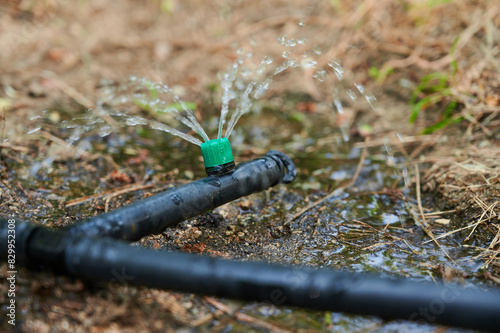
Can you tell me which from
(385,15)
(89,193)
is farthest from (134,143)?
(385,15)

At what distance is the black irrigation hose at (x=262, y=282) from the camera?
117 cm

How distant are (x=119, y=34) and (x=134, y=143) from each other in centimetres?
239

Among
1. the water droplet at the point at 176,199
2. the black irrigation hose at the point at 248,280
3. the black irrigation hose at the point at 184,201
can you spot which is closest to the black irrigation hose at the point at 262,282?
the black irrigation hose at the point at 248,280

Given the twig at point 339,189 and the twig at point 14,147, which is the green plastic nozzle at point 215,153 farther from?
the twig at point 14,147

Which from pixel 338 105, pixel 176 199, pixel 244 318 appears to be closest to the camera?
pixel 244 318

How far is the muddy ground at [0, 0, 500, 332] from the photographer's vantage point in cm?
155

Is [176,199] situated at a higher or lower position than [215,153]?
lower

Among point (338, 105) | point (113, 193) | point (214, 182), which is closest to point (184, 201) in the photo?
point (214, 182)

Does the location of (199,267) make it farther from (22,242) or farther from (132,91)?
(132,91)

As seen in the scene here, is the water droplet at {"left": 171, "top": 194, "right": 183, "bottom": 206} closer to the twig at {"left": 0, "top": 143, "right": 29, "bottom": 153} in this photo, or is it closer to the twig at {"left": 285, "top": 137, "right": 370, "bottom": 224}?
the twig at {"left": 285, "top": 137, "right": 370, "bottom": 224}

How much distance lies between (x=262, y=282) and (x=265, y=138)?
209 centimetres

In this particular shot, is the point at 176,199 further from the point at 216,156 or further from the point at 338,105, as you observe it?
the point at 338,105

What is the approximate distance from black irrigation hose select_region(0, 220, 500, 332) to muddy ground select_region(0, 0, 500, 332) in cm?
15

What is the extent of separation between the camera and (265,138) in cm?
325
